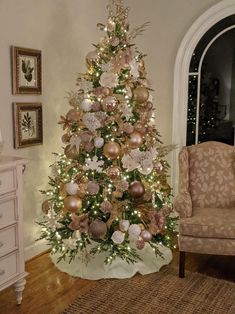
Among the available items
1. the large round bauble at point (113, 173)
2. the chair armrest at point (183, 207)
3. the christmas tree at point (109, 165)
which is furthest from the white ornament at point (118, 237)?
the chair armrest at point (183, 207)

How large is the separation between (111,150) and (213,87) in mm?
1984

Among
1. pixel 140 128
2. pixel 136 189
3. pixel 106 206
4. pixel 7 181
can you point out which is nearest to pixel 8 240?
pixel 7 181

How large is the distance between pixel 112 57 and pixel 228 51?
1.74 m

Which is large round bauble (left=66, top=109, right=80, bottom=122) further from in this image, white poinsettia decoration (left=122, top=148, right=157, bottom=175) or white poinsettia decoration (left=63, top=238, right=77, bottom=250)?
white poinsettia decoration (left=63, top=238, right=77, bottom=250)

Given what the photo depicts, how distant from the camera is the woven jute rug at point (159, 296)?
254 centimetres

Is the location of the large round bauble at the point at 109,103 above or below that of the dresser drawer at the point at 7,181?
above

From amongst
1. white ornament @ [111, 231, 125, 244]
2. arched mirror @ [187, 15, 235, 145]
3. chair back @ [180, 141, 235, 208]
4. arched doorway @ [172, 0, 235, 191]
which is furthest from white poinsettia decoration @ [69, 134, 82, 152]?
arched mirror @ [187, 15, 235, 145]

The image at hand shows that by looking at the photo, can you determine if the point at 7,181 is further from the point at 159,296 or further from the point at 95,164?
the point at 159,296

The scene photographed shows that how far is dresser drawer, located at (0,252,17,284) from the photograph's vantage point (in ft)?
7.96

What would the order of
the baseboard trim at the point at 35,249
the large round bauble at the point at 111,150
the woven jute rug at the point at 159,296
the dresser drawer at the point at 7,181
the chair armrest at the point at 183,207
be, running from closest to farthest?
1. the dresser drawer at the point at 7,181
2. the woven jute rug at the point at 159,296
3. the large round bauble at the point at 111,150
4. the chair armrest at the point at 183,207
5. the baseboard trim at the point at 35,249

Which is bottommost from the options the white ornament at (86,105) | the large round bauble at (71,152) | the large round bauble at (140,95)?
the large round bauble at (71,152)

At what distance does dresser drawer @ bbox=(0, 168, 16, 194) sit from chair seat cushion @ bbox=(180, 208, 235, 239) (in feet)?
4.63

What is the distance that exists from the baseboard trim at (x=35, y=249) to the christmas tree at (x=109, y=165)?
28cm

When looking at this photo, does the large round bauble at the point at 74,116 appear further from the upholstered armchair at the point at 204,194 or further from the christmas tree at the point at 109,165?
the upholstered armchair at the point at 204,194
